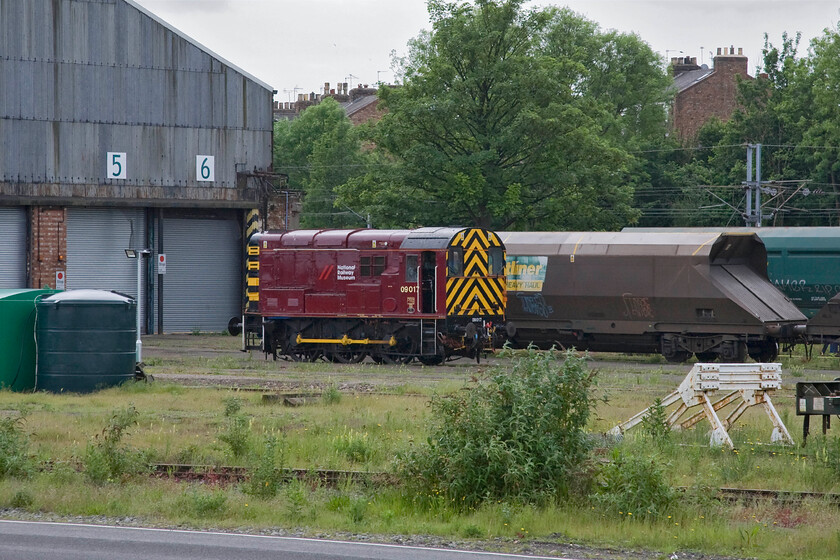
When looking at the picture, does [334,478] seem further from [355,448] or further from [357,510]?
[357,510]

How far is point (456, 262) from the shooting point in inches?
1091

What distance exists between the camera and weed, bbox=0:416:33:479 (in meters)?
13.4

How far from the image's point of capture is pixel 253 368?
89.8ft

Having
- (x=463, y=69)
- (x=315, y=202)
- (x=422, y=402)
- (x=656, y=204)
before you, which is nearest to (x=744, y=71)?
(x=656, y=204)

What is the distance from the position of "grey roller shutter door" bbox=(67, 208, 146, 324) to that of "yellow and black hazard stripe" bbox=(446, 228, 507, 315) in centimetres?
1594

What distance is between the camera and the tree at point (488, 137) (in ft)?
130

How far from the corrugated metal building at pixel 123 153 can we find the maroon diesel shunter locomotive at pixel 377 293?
10.0 metres

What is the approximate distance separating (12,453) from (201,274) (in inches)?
1076

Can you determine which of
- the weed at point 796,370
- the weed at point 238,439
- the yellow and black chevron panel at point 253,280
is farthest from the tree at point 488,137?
the weed at point 238,439

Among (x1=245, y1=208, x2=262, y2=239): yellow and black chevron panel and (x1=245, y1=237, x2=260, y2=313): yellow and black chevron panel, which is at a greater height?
(x1=245, y1=208, x2=262, y2=239): yellow and black chevron panel

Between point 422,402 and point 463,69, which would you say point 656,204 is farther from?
point 422,402

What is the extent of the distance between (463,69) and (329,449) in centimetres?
2797

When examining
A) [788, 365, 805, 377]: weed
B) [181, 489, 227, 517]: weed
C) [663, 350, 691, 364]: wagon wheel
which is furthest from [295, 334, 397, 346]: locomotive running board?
[181, 489, 227, 517]: weed

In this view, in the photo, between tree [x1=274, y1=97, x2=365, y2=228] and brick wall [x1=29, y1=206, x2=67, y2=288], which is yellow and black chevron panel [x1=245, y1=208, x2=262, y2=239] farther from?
tree [x1=274, y1=97, x2=365, y2=228]
